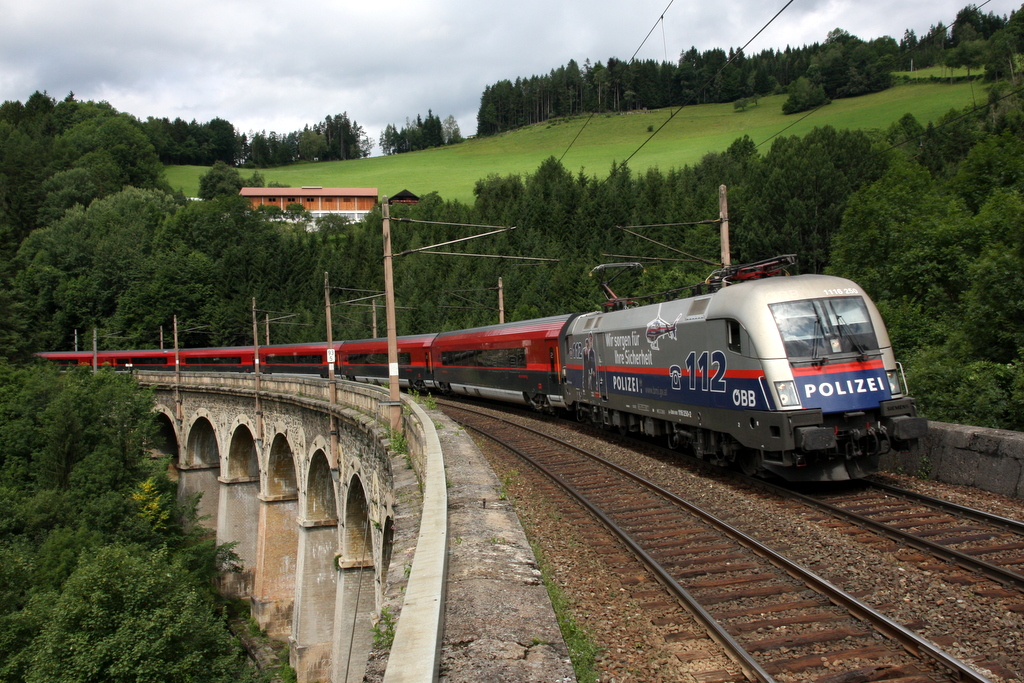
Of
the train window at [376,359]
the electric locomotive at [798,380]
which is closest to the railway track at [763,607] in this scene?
the electric locomotive at [798,380]

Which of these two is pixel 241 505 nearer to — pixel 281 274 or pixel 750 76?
pixel 281 274

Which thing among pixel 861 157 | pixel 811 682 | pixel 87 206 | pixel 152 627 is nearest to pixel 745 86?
pixel 861 157

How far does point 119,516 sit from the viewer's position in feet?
106

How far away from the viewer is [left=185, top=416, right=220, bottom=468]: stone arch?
143ft

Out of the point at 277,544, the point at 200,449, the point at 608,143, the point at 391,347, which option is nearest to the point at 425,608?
the point at 391,347

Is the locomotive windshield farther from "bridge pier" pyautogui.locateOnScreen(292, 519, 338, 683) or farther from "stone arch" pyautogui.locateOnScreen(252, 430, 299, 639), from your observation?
"stone arch" pyautogui.locateOnScreen(252, 430, 299, 639)

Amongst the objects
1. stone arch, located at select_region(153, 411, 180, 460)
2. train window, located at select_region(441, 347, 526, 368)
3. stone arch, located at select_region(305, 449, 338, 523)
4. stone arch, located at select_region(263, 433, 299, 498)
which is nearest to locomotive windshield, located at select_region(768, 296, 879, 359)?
train window, located at select_region(441, 347, 526, 368)

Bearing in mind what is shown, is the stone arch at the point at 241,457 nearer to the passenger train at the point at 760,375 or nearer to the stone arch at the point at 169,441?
the stone arch at the point at 169,441

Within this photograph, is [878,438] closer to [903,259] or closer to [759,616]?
[759,616]

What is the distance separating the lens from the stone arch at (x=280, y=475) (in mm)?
31266

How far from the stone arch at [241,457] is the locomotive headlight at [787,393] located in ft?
101

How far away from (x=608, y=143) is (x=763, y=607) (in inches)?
3939

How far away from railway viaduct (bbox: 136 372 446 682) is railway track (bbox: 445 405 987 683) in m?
2.29

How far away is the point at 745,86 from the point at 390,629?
105 m
